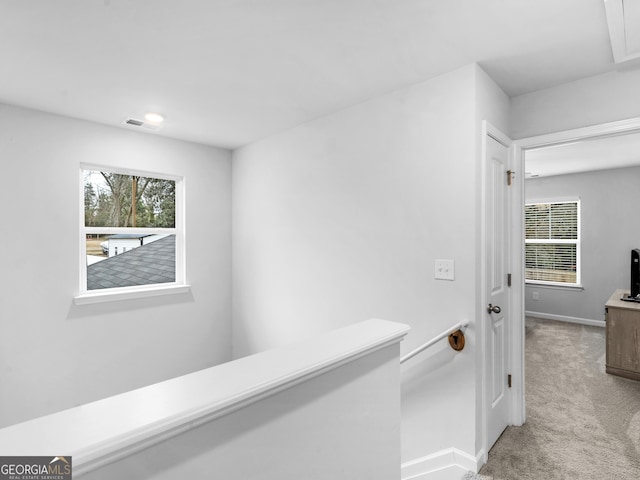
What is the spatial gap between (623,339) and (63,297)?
16.9ft

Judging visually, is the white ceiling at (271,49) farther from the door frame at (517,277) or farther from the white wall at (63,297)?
the door frame at (517,277)

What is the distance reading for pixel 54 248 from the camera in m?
2.74

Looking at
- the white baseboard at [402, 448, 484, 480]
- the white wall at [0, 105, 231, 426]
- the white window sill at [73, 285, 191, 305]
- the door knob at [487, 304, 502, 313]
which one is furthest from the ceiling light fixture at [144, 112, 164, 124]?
the white baseboard at [402, 448, 484, 480]

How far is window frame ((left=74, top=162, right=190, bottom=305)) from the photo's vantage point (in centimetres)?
293

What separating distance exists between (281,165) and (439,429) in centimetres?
244

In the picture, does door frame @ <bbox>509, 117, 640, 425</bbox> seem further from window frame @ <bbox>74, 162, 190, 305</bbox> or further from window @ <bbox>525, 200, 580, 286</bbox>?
window @ <bbox>525, 200, 580, 286</bbox>

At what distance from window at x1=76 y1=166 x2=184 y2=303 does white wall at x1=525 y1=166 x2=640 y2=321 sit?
5925 mm

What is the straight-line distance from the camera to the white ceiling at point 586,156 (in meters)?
3.79

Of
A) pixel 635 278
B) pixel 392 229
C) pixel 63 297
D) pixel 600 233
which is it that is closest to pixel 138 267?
pixel 63 297

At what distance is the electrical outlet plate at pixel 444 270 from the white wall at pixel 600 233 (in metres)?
4.82

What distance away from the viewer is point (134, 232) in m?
3.30

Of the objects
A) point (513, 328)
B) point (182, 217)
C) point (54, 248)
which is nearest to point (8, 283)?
point (54, 248)

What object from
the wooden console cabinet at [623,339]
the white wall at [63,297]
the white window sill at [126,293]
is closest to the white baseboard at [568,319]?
the wooden console cabinet at [623,339]

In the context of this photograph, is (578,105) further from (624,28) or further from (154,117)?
(154,117)
